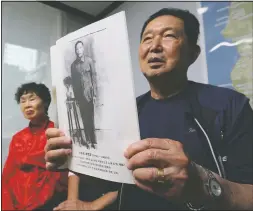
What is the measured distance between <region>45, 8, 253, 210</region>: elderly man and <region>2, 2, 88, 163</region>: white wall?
0.98 metres

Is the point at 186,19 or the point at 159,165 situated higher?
the point at 186,19

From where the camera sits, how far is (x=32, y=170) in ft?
4.25

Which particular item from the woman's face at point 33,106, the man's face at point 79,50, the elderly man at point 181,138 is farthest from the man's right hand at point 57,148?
the woman's face at point 33,106

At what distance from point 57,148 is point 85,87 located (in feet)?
0.64

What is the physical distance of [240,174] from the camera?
615mm

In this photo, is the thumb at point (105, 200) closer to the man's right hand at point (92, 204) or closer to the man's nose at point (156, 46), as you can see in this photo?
the man's right hand at point (92, 204)

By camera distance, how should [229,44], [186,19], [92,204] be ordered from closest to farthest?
1. [186,19]
2. [229,44]
3. [92,204]

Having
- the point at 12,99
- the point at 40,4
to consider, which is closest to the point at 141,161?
the point at 12,99

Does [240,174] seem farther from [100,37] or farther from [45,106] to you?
[45,106]

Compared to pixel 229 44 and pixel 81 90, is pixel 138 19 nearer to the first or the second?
pixel 229 44

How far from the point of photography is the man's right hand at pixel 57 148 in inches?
20.5

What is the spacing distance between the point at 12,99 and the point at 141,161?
1442 millimetres

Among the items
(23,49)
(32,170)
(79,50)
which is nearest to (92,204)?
(32,170)

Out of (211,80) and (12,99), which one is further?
(12,99)
